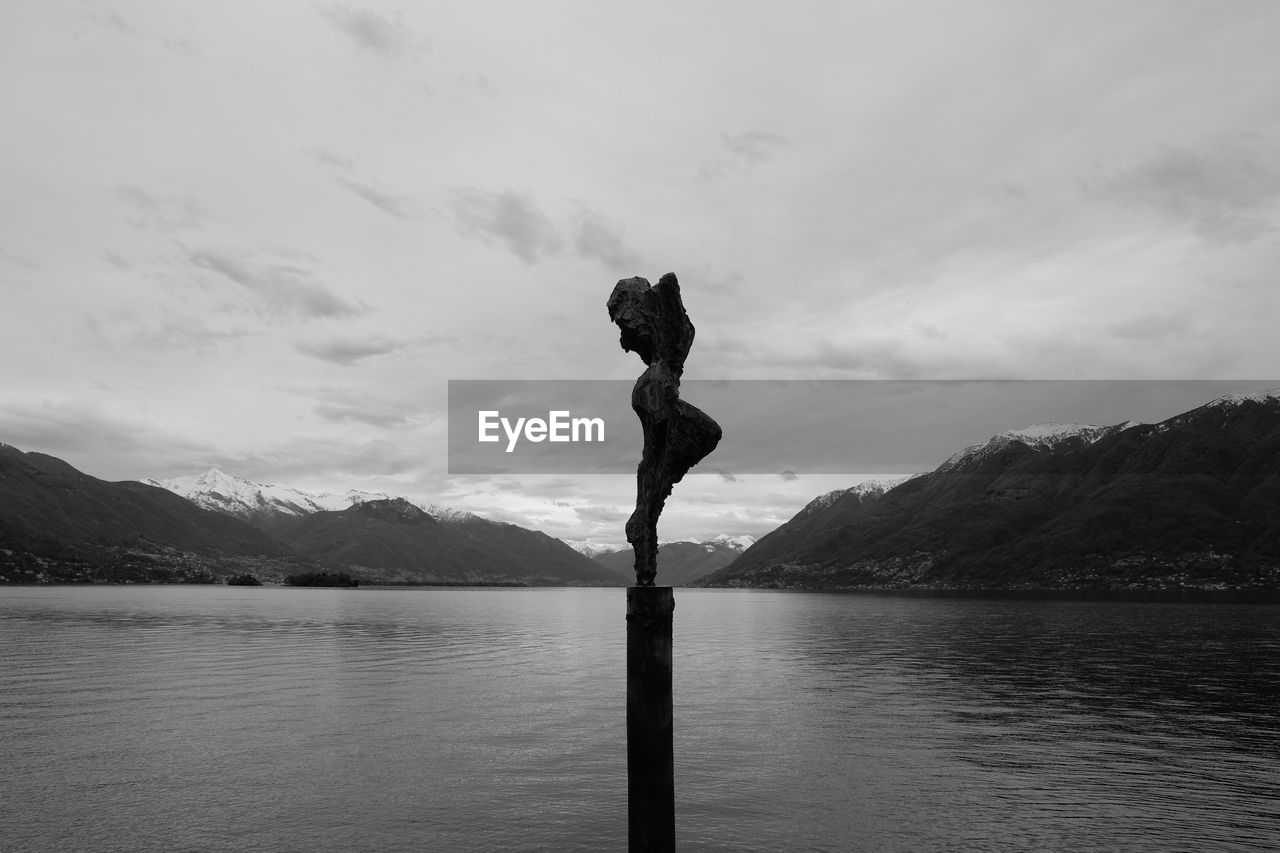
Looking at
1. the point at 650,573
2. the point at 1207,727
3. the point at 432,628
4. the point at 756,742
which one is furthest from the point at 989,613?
the point at 650,573

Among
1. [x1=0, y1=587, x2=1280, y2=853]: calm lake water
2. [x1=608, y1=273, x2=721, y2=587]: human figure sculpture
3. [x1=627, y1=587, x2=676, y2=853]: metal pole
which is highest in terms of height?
[x1=608, y1=273, x2=721, y2=587]: human figure sculpture

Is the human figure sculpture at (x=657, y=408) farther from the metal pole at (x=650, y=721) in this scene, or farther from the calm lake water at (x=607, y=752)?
the calm lake water at (x=607, y=752)

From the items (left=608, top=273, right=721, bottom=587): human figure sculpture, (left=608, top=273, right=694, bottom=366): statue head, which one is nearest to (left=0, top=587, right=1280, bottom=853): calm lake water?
(left=608, top=273, right=721, bottom=587): human figure sculpture

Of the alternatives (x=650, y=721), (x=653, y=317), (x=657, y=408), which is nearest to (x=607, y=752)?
(x=650, y=721)

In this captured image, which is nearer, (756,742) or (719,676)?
(756,742)

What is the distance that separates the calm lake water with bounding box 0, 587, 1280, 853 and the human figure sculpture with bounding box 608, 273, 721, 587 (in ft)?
50.1

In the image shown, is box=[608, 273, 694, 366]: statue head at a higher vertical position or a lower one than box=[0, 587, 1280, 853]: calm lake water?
higher

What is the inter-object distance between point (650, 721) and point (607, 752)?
26357mm

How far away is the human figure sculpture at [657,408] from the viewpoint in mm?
15516

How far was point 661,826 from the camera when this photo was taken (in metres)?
14.8

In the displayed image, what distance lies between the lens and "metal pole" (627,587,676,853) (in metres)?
14.3

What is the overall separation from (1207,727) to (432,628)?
110 metres

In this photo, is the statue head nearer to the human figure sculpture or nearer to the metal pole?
the human figure sculpture

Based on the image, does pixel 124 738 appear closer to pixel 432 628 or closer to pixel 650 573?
pixel 650 573
